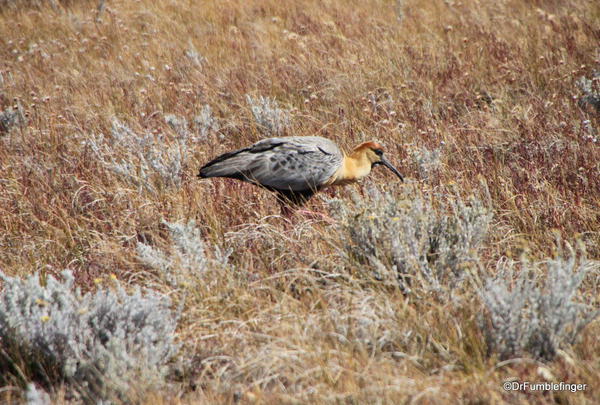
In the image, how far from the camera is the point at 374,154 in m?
5.25

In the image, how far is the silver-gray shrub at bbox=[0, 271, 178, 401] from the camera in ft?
9.37

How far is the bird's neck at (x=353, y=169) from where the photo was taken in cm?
516

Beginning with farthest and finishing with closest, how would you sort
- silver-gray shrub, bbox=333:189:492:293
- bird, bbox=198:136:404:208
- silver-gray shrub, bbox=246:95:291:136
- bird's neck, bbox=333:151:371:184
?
silver-gray shrub, bbox=246:95:291:136
bird's neck, bbox=333:151:371:184
bird, bbox=198:136:404:208
silver-gray shrub, bbox=333:189:492:293

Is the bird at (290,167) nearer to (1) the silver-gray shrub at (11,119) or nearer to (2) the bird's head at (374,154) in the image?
(2) the bird's head at (374,154)

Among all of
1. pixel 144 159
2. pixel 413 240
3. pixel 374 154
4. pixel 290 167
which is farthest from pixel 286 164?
pixel 413 240

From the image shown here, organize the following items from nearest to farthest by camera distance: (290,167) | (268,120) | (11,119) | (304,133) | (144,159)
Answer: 1. (290,167)
2. (144,159)
3. (268,120)
4. (304,133)
5. (11,119)

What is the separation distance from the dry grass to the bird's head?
0.85 feet

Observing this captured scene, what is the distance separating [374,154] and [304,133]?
1.42 meters

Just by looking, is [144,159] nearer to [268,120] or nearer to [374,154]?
[268,120]

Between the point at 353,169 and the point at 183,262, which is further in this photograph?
the point at 353,169

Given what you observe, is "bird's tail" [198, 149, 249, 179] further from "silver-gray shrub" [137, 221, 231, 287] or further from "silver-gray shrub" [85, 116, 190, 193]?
"silver-gray shrub" [137, 221, 231, 287]

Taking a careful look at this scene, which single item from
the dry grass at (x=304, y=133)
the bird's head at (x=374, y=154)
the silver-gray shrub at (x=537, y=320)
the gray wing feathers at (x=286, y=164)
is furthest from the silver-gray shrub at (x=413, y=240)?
the bird's head at (x=374, y=154)

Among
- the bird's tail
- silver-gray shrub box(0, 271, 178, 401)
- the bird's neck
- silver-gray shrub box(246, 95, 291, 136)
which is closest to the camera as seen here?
silver-gray shrub box(0, 271, 178, 401)

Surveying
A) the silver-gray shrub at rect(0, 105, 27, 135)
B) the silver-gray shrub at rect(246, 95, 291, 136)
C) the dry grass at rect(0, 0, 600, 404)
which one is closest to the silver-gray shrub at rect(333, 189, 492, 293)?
the dry grass at rect(0, 0, 600, 404)
